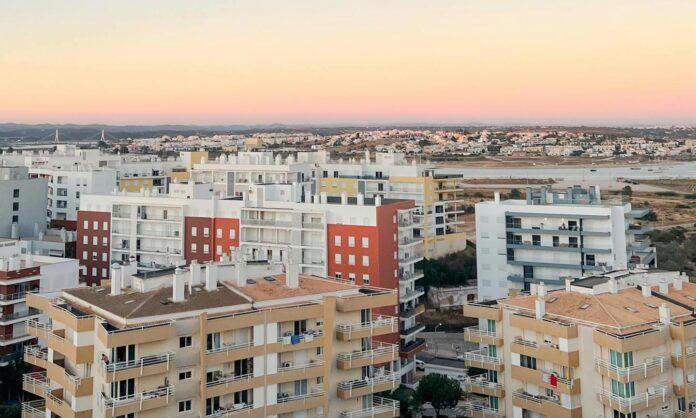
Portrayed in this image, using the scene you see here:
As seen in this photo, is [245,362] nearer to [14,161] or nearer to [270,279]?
[270,279]

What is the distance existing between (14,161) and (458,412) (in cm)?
6728

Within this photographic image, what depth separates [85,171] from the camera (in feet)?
217

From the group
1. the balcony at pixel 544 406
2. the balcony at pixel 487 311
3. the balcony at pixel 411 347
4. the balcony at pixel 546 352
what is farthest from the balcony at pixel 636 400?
the balcony at pixel 411 347

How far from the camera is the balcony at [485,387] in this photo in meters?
25.9

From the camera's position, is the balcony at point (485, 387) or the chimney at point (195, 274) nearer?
the chimney at point (195, 274)

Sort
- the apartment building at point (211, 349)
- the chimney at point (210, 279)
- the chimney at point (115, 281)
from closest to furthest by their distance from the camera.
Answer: the apartment building at point (211, 349) → the chimney at point (115, 281) → the chimney at point (210, 279)

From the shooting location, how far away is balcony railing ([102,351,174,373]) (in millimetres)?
20109

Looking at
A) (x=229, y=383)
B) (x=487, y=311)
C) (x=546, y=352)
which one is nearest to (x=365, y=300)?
(x=487, y=311)

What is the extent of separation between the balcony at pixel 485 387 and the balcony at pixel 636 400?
12.7 ft

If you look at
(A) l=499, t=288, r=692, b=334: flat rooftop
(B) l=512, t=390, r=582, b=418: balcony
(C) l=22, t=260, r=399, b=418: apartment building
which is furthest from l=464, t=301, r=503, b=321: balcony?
(C) l=22, t=260, r=399, b=418: apartment building

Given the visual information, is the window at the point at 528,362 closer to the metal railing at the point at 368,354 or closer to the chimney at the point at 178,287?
the metal railing at the point at 368,354

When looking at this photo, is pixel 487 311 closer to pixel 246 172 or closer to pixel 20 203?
pixel 20 203

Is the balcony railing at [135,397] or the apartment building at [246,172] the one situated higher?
the apartment building at [246,172]

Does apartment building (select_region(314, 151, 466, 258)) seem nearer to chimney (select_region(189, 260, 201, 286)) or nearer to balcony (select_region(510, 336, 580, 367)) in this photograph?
balcony (select_region(510, 336, 580, 367))
